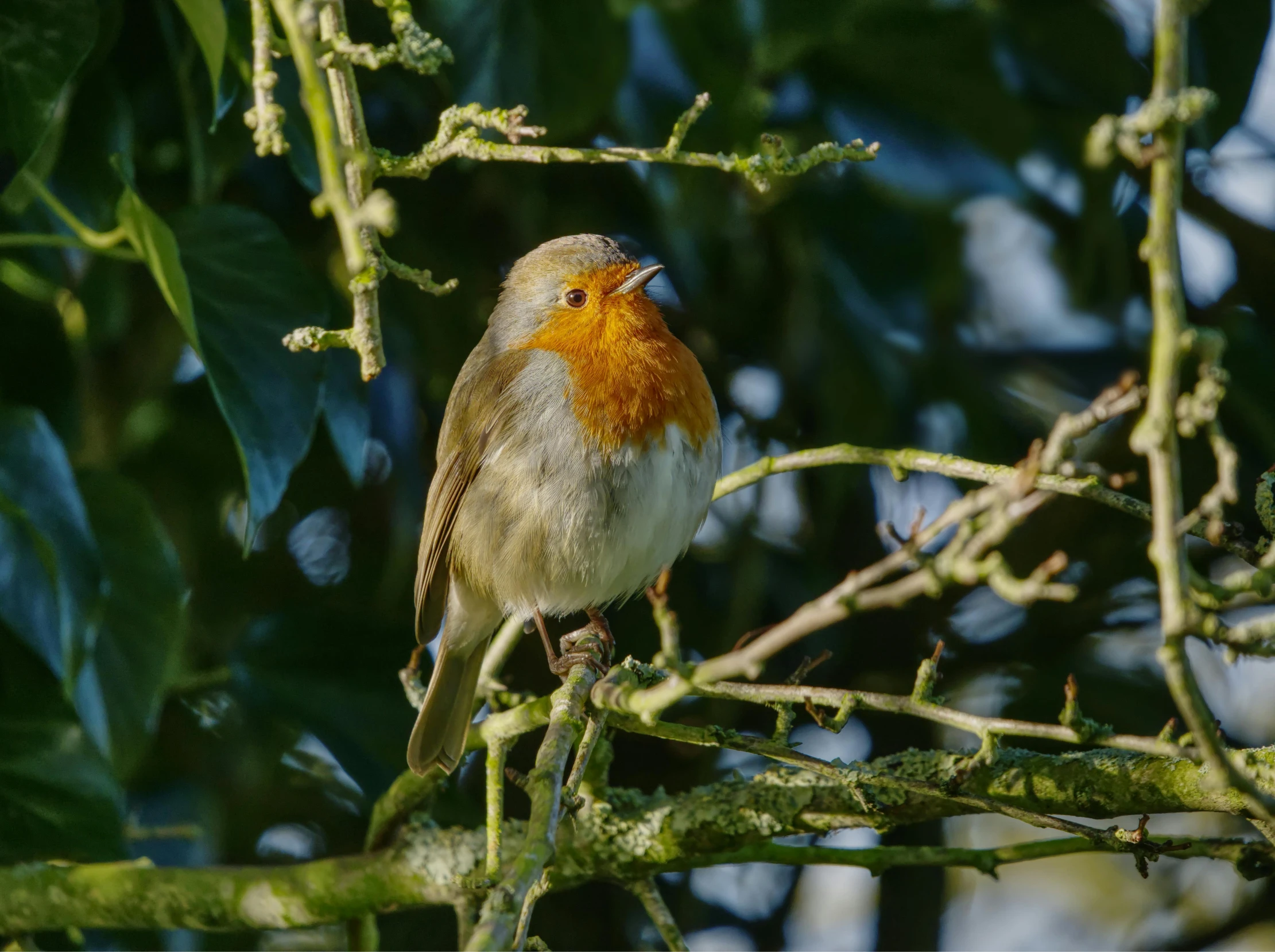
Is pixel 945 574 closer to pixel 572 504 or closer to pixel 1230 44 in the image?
pixel 572 504

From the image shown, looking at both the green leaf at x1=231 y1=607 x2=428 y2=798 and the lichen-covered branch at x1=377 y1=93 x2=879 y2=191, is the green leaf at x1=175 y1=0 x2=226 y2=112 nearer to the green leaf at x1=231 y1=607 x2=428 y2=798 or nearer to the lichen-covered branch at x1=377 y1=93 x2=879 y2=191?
the lichen-covered branch at x1=377 y1=93 x2=879 y2=191

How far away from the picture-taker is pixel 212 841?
3656 millimetres

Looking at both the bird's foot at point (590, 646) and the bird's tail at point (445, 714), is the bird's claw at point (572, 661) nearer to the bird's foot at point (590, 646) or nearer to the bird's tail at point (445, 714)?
the bird's foot at point (590, 646)

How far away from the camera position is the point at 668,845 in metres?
2.61

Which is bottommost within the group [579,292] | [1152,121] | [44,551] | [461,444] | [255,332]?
[461,444]

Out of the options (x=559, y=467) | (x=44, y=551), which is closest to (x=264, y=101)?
(x=44, y=551)

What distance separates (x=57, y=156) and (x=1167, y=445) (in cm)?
260

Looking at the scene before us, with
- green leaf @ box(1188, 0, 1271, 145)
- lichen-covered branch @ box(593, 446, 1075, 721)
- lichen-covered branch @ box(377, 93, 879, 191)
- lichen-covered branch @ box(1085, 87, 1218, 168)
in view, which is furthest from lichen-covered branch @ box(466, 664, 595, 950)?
green leaf @ box(1188, 0, 1271, 145)

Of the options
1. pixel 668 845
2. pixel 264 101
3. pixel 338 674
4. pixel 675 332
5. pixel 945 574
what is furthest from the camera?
pixel 675 332

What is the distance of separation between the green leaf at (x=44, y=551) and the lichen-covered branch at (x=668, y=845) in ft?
1.76

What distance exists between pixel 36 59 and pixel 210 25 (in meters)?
0.36

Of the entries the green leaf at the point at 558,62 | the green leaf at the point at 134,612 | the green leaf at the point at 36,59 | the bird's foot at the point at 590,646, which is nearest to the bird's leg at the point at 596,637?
the bird's foot at the point at 590,646

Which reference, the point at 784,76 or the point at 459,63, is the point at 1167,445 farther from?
the point at 784,76

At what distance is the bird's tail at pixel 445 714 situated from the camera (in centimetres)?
291
